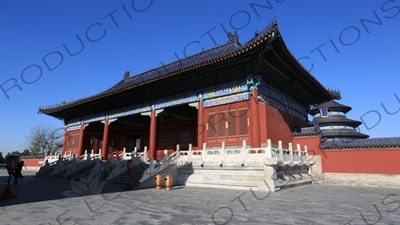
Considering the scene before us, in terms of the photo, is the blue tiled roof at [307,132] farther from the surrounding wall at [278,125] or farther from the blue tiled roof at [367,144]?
the blue tiled roof at [367,144]

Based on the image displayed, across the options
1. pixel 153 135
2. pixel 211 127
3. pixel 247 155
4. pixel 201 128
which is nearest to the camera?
pixel 247 155

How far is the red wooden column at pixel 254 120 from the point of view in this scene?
39.1 feet

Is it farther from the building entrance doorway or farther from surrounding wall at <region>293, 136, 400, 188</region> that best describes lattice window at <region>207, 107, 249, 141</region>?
the building entrance doorway

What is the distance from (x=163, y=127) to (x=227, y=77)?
8.98m

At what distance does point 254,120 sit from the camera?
12.2 meters

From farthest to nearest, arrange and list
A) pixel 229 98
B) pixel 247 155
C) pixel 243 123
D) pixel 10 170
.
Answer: pixel 229 98, pixel 243 123, pixel 247 155, pixel 10 170

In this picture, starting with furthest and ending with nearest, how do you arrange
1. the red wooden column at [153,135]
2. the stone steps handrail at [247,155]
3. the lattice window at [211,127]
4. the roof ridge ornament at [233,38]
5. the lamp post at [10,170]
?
the roof ridge ornament at [233,38], the red wooden column at [153,135], the lattice window at [211,127], the stone steps handrail at [247,155], the lamp post at [10,170]

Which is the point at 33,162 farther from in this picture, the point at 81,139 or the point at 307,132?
the point at 307,132

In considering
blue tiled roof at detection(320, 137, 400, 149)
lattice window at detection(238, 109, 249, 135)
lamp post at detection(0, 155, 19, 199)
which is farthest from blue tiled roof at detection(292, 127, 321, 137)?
lamp post at detection(0, 155, 19, 199)

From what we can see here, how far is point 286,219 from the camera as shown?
16.6 feet

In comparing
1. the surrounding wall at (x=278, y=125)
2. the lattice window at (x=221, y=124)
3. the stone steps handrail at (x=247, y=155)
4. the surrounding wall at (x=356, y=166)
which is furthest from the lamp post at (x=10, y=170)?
the surrounding wall at (x=356, y=166)

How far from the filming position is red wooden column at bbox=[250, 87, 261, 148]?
11.9 m

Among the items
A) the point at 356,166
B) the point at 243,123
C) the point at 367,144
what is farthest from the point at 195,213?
the point at 367,144

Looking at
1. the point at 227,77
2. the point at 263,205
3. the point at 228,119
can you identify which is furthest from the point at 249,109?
the point at 263,205
